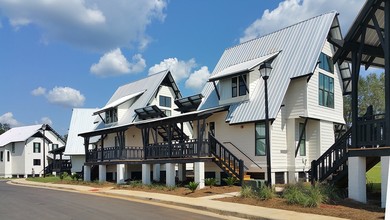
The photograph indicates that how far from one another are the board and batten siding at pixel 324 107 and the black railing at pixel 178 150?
22.0ft

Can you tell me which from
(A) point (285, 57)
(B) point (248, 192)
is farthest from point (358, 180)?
(A) point (285, 57)

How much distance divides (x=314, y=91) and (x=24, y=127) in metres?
55.3

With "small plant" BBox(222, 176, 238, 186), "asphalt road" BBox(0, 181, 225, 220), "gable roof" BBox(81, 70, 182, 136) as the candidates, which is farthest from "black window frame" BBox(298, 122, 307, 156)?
"gable roof" BBox(81, 70, 182, 136)

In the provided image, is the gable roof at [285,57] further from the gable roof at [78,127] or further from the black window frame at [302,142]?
the gable roof at [78,127]

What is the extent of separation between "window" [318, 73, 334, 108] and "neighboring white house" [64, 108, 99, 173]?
31335mm

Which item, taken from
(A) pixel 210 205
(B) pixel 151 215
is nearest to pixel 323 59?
(A) pixel 210 205

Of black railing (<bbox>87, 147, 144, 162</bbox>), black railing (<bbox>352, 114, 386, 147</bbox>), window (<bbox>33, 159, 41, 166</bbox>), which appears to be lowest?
window (<bbox>33, 159, 41, 166</bbox>)

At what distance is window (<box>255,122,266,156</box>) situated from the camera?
80.3ft

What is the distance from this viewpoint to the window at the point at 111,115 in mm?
39562

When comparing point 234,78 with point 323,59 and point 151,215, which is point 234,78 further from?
point 151,215

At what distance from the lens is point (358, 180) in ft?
52.3

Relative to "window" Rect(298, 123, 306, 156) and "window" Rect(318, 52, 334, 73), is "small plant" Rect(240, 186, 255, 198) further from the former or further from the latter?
"window" Rect(318, 52, 334, 73)

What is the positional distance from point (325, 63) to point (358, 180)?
12748 millimetres

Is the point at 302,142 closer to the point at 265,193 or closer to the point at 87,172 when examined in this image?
the point at 265,193
